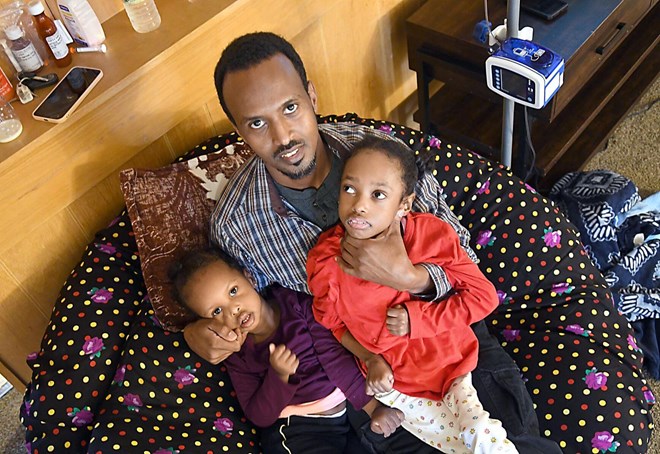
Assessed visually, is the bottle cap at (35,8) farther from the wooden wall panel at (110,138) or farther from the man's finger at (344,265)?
the man's finger at (344,265)

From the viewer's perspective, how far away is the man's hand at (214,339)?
123cm

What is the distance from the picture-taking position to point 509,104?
1459 mm

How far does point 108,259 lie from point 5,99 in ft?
1.34

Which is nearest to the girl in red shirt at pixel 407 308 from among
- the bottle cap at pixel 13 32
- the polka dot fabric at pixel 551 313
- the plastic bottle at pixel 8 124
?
the polka dot fabric at pixel 551 313

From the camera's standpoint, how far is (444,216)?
1.33m

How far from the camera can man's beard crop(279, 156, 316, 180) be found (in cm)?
120

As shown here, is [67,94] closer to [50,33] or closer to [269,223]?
[50,33]

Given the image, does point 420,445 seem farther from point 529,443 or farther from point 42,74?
point 42,74

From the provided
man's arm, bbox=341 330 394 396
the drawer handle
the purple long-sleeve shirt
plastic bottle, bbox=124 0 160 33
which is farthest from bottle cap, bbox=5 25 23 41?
the drawer handle

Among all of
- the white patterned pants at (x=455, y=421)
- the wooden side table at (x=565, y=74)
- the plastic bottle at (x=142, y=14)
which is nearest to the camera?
the white patterned pants at (x=455, y=421)

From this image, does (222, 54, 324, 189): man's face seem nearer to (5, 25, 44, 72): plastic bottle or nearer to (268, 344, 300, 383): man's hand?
(268, 344, 300, 383): man's hand

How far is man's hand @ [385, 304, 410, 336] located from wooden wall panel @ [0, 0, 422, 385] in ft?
2.48

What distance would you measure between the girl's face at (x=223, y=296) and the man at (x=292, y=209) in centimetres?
3

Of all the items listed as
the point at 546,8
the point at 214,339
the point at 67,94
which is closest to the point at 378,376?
the point at 214,339
